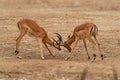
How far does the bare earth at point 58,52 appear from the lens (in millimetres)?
10508

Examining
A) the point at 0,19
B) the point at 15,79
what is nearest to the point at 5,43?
the point at 15,79

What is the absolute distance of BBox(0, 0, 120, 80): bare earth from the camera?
1051 cm

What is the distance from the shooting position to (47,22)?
2009cm

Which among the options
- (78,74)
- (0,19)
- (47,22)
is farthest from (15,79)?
(0,19)

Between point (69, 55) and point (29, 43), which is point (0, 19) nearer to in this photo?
point (29, 43)

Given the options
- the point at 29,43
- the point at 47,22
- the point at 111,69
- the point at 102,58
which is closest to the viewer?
the point at 111,69

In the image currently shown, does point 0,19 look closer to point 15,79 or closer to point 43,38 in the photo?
point 43,38

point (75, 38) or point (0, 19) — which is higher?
point (75, 38)

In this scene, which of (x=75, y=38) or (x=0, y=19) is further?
(x=0, y=19)

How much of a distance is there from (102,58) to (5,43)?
383 centimetres

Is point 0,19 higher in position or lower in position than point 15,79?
lower

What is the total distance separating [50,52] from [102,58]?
5.09ft

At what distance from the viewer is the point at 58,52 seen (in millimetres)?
13469

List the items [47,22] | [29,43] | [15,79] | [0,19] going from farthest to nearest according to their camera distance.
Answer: [0,19]
[47,22]
[29,43]
[15,79]
